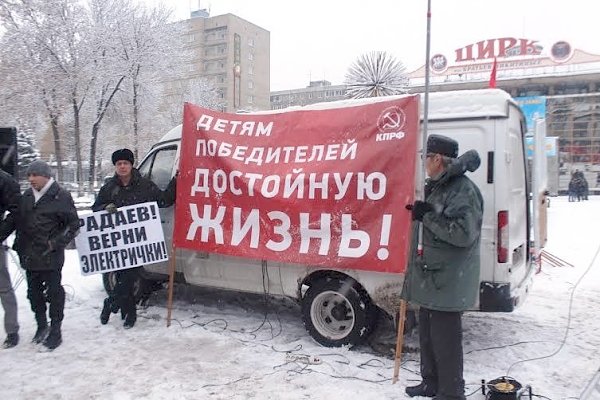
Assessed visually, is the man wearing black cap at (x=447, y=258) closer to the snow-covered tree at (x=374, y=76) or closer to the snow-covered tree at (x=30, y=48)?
the snow-covered tree at (x=374, y=76)

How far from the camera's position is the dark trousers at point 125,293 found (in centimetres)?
579

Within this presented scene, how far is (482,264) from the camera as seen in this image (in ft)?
14.7

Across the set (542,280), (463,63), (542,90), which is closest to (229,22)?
(463,63)

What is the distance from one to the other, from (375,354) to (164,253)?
2536mm

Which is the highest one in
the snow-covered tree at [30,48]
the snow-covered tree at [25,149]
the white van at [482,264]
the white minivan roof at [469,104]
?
the snow-covered tree at [30,48]

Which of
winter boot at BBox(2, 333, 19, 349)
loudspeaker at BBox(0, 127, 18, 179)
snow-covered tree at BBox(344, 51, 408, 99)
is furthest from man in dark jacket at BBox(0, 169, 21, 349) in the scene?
snow-covered tree at BBox(344, 51, 408, 99)

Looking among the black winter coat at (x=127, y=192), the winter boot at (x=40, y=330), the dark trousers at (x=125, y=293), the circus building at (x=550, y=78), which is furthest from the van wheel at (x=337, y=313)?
the circus building at (x=550, y=78)

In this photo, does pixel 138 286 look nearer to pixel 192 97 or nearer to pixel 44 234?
pixel 44 234

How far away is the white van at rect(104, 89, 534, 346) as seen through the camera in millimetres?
4430

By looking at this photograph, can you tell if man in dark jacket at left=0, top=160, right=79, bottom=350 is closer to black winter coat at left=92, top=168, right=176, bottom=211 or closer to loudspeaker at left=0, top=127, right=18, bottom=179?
black winter coat at left=92, top=168, right=176, bottom=211

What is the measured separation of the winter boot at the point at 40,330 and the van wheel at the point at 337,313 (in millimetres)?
2662

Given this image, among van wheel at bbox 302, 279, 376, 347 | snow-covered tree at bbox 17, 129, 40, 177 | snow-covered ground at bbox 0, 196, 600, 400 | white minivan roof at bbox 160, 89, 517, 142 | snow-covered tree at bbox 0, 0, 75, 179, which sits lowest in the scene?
snow-covered ground at bbox 0, 196, 600, 400

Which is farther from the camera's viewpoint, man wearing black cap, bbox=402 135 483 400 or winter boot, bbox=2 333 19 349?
winter boot, bbox=2 333 19 349

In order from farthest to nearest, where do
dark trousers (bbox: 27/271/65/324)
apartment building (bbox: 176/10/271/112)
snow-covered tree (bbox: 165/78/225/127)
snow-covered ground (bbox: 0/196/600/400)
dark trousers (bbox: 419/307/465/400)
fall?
1. apartment building (bbox: 176/10/271/112)
2. snow-covered tree (bbox: 165/78/225/127)
3. dark trousers (bbox: 27/271/65/324)
4. snow-covered ground (bbox: 0/196/600/400)
5. dark trousers (bbox: 419/307/465/400)
